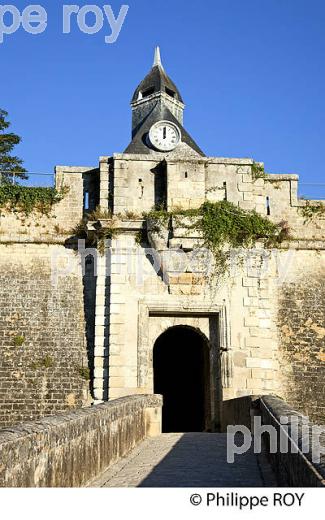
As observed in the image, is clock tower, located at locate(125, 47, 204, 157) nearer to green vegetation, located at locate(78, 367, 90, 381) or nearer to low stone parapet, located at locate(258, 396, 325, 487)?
green vegetation, located at locate(78, 367, 90, 381)

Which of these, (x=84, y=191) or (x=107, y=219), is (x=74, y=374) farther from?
(x=84, y=191)

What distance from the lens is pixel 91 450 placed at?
23.3ft

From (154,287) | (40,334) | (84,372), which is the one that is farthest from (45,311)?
(154,287)

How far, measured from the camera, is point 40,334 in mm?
15906

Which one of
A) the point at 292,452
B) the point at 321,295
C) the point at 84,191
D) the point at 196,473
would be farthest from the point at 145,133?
the point at 292,452

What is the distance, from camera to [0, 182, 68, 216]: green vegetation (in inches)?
671

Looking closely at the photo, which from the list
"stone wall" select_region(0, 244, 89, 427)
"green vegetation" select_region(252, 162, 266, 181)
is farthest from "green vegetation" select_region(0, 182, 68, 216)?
"green vegetation" select_region(252, 162, 266, 181)

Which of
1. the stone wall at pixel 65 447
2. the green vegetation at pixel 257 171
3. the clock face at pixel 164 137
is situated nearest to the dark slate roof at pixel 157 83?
the clock face at pixel 164 137

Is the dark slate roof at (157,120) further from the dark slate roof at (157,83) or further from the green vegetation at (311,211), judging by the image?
the green vegetation at (311,211)

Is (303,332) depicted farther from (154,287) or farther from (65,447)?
(65,447)

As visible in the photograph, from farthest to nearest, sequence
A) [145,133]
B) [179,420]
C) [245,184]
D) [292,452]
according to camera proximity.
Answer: [145,133], [179,420], [245,184], [292,452]

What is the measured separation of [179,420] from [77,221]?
8.33 m

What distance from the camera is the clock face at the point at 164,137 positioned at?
2277 cm

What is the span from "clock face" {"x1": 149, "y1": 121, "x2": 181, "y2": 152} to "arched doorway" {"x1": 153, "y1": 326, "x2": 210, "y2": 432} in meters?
7.04
